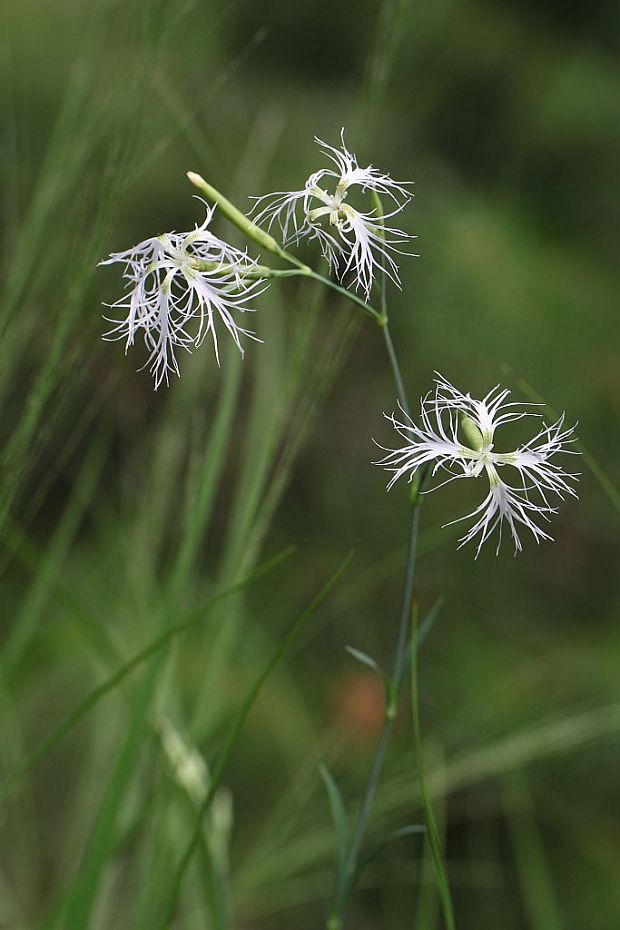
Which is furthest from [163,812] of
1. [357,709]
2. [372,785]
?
[357,709]

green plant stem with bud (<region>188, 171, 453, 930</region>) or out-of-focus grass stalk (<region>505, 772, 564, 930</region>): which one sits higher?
green plant stem with bud (<region>188, 171, 453, 930</region>)

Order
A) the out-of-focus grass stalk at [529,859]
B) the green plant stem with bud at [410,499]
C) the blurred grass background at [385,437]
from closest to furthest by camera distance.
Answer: the green plant stem with bud at [410,499] < the out-of-focus grass stalk at [529,859] < the blurred grass background at [385,437]

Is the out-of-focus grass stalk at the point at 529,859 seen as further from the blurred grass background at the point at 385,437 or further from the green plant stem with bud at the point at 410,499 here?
the green plant stem with bud at the point at 410,499

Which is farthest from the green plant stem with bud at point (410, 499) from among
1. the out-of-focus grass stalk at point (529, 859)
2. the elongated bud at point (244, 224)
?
the out-of-focus grass stalk at point (529, 859)

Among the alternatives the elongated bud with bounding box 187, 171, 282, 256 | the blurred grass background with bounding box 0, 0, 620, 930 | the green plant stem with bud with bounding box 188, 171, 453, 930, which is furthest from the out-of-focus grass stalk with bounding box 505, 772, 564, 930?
the elongated bud with bounding box 187, 171, 282, 256

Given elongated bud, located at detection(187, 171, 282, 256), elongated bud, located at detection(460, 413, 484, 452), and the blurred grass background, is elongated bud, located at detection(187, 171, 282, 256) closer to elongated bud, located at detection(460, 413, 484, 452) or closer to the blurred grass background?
elongated bud, located at detection(460, 413, 484, 452)

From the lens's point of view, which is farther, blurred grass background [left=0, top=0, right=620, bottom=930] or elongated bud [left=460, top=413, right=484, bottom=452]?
blurred grass background [left=0, top=0, right=620, bottom=930]

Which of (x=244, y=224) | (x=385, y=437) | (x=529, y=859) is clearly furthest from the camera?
(x=385, y=437)

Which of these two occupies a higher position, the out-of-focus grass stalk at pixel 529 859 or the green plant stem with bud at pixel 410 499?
the green plant stem with bud at pixel 410 499

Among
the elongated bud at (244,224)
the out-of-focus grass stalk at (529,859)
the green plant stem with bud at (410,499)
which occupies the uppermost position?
the elongated bud at (244,224)

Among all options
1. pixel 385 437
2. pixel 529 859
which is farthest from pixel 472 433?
pixel 385 437

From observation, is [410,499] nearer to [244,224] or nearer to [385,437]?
[244,224]
